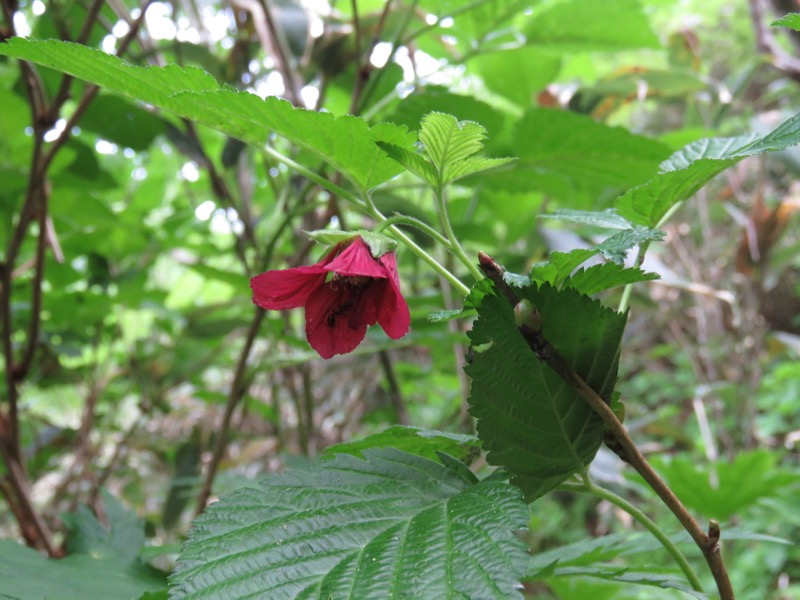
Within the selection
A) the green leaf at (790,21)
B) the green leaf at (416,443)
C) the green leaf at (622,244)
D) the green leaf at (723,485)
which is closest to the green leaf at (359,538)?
the green leaf at (416,443)

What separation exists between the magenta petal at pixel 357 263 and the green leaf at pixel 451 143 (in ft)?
0.19

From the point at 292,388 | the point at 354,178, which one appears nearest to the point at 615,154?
the point at 354,178

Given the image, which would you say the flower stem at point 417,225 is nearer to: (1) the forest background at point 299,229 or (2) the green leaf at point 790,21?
(1) the forest background at point 299,229

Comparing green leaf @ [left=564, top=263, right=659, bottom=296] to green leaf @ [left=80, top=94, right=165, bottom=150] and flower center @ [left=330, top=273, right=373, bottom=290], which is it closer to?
flower center @ [left=330, top=273, right=373, bottom=290]

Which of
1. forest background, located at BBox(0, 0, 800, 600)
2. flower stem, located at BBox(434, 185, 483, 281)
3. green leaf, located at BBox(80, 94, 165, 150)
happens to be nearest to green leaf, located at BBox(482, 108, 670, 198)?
forest background, located at BBox(0, 0, 800, 600)

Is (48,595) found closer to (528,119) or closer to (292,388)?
(528,119)

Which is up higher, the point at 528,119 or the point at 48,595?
the point at 528,119

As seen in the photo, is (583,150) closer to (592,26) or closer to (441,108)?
(441,108)

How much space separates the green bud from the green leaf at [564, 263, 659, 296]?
29 millimetres

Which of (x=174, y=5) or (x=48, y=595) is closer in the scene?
(x=48, y=595)

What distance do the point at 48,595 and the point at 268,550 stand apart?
153 millimetres

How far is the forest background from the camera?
577 mm

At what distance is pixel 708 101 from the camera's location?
55.6 inches

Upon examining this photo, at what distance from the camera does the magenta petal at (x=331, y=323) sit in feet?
1.47
